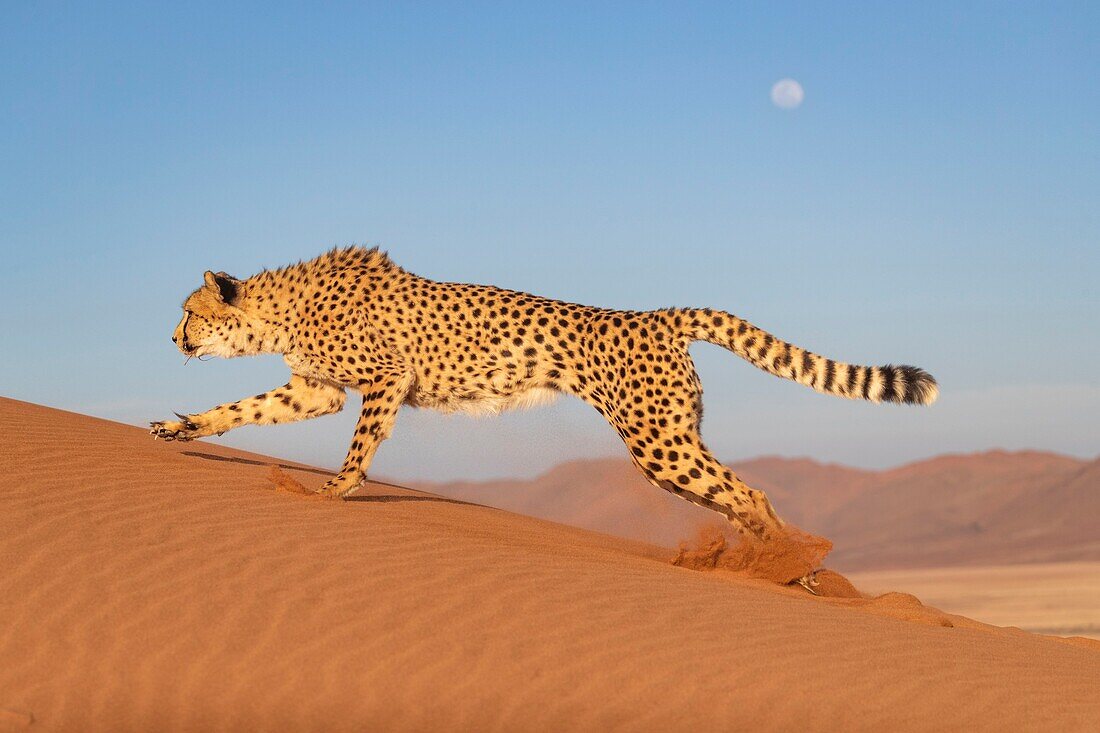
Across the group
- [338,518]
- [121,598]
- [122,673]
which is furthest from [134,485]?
[122,673]

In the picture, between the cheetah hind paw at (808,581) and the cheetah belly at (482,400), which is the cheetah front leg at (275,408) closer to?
the cheetah belly at (482,400)

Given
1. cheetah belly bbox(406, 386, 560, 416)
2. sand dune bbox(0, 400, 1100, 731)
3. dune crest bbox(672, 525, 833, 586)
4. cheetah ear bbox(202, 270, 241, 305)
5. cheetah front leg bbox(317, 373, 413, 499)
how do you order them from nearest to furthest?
1. sand dune bbox(0, 400, 1100, 731)
2. dune crest bbox(672, 525, 833, 586)
3. cheetah front leg bbox(317, 373, 413, 499)
4. cheetah belly bbox(406, 386, 560, 416)
5. cheetah ear bbox(202, 270, 241, 305)

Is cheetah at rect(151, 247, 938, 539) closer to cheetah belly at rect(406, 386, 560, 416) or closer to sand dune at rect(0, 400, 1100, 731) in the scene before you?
cheetah belly at rect(406, 386, 560, 416)

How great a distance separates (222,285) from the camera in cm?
909

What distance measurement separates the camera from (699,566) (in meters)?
7.86

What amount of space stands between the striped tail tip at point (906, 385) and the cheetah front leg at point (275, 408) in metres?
4.06

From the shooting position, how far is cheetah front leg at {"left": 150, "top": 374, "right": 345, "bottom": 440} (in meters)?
8.75

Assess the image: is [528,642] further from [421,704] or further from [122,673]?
[122,673]

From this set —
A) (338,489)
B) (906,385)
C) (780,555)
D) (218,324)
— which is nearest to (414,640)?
(338,489)

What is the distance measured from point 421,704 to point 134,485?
3316 millimetres

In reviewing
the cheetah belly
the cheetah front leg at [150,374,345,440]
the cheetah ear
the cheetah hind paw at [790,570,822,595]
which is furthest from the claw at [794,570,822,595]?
the cheetah ear

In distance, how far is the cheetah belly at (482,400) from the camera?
835 cm

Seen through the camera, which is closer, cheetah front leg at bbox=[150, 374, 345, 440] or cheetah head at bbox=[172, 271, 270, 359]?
cheetah front leg at bbox=[150, 374, 345, 440]

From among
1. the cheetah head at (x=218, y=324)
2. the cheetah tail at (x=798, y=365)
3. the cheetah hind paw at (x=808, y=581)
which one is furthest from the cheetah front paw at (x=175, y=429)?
the cheetah hind paw at (x=808, y=581)
